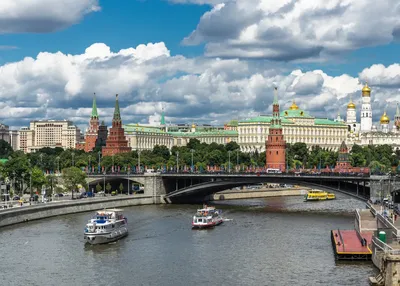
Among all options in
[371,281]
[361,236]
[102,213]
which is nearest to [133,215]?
[102,213]

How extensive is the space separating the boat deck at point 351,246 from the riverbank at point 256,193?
206ft

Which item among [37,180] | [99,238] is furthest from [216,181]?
[99,238]

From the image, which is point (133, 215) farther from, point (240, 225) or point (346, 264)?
point (346, 264)

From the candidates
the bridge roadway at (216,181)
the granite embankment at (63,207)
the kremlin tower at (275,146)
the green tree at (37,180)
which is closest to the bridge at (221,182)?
the bridge roadway at (216,181)

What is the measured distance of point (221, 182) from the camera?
116875mm

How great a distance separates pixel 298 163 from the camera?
7756 inches

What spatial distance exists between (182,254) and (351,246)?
14.1 metres

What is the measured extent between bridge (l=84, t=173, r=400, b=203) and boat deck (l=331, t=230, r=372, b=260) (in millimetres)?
20147

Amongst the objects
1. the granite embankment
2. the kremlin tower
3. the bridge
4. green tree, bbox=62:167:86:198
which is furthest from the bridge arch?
the kremlin tower

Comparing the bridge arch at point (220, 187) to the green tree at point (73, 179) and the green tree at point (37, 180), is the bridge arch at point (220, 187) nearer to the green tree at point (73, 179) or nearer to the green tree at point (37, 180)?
the green tree at point (73, 179)

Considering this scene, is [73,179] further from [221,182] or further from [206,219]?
[206,219]

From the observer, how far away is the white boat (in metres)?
73.7

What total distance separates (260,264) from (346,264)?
21.7 feet

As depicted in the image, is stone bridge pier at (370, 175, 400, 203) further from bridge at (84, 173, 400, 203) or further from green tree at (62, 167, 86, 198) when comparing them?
green tree at (62, 167, 86, 198)
